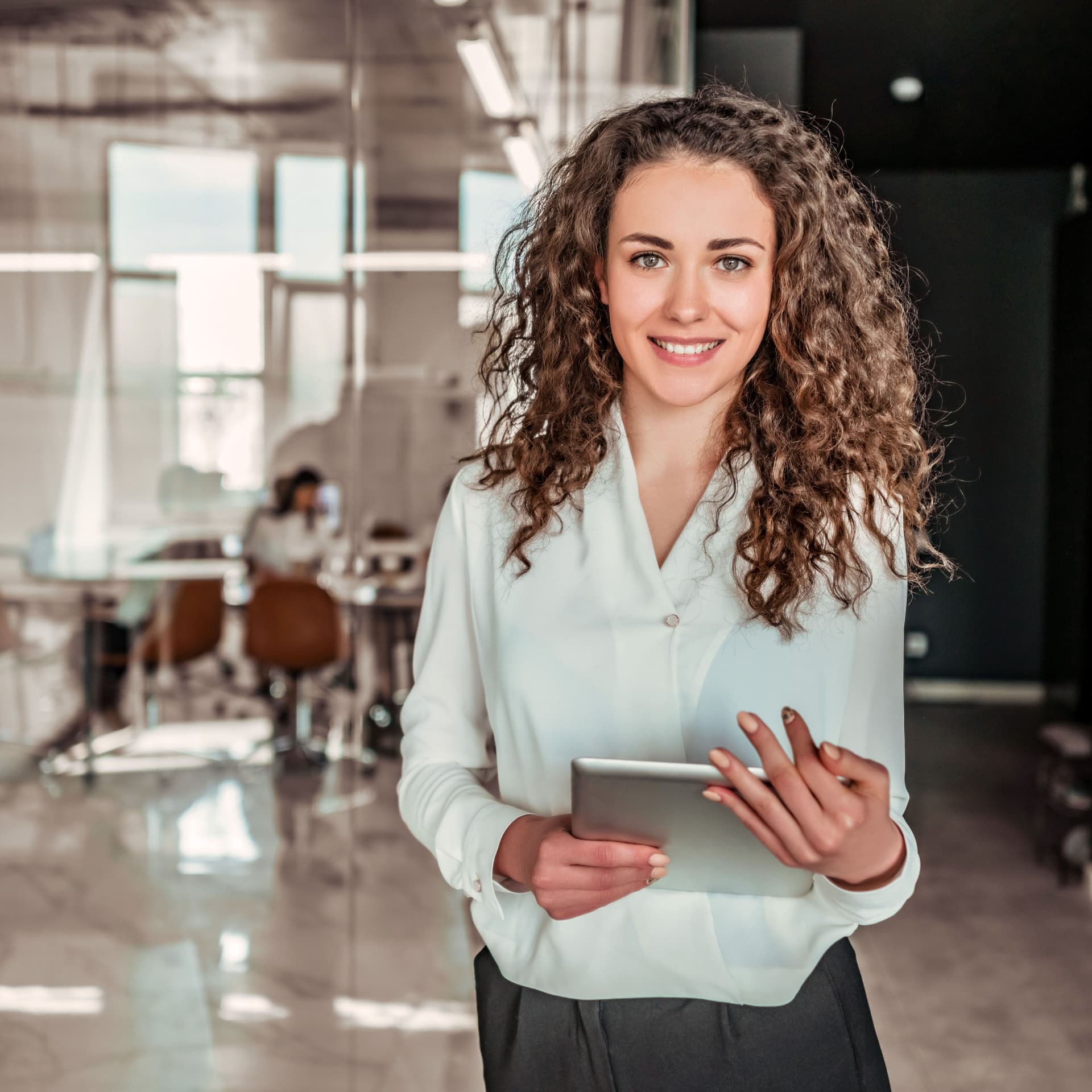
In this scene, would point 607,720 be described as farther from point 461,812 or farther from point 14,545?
point 14,545

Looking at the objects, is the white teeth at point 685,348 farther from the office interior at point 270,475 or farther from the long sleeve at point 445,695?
the office interior at point 270,475

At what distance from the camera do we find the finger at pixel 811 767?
0.87m

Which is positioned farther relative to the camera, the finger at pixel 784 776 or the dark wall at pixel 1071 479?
the dark wall at pixel 1071 479

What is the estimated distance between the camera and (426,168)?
12.1 ft

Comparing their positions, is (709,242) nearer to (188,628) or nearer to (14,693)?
(188,628)

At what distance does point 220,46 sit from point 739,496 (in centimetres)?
326

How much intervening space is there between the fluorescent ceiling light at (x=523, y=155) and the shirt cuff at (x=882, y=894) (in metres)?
2.96

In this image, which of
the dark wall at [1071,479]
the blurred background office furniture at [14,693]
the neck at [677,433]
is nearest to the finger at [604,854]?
the neck at [677,433]

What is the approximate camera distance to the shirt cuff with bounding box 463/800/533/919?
114cm

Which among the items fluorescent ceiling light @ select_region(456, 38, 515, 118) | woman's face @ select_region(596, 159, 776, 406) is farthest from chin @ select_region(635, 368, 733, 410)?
fluorescent ceiling light @ select_region(456, 38, 515, 118)

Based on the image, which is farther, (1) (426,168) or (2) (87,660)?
(2) (87,660)

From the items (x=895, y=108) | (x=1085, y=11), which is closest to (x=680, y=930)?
(x=1085, y=11)

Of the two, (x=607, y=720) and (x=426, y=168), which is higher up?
(x=426, y=168)

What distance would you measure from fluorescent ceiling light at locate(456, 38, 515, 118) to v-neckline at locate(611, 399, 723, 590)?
2727 mm
